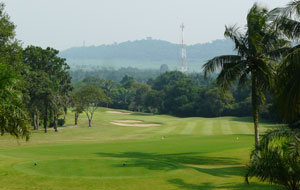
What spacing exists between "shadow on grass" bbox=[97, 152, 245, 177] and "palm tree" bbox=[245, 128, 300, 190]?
8.81 meters

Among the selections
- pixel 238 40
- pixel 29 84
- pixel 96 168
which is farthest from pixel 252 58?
pixel 29 84

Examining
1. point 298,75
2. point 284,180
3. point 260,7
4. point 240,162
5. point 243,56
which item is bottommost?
point 240,162

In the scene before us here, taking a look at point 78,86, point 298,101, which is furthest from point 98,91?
point 78,86

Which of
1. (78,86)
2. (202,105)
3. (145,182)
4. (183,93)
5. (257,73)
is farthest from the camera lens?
(78,86)

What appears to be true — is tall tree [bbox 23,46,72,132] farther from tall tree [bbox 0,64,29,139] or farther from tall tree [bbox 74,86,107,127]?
tall tree [bbox 0,64,29,139]

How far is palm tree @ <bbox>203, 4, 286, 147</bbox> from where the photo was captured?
2653 centimetres

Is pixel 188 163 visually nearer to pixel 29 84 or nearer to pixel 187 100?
pixel 29 84

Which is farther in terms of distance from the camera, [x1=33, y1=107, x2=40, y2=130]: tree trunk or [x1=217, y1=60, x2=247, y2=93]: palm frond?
[x1=33, y1=107, x2=40, y2=130]: tree trunk

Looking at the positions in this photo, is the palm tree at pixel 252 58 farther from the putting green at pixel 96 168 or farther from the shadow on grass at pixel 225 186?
the putting green at pixel 96 168

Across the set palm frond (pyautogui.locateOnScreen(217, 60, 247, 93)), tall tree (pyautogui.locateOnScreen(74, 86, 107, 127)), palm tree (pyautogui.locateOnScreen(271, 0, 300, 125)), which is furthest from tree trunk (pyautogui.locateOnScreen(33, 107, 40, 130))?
palm tree (pyautogui.locateOnScreen(271, 0, 300, 125))

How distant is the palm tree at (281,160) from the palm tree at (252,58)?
10.7m

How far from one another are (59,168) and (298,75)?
15857 millimetres

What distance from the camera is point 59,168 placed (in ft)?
80.5

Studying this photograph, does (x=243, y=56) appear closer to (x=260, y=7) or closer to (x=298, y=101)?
(x=260, y=7)
